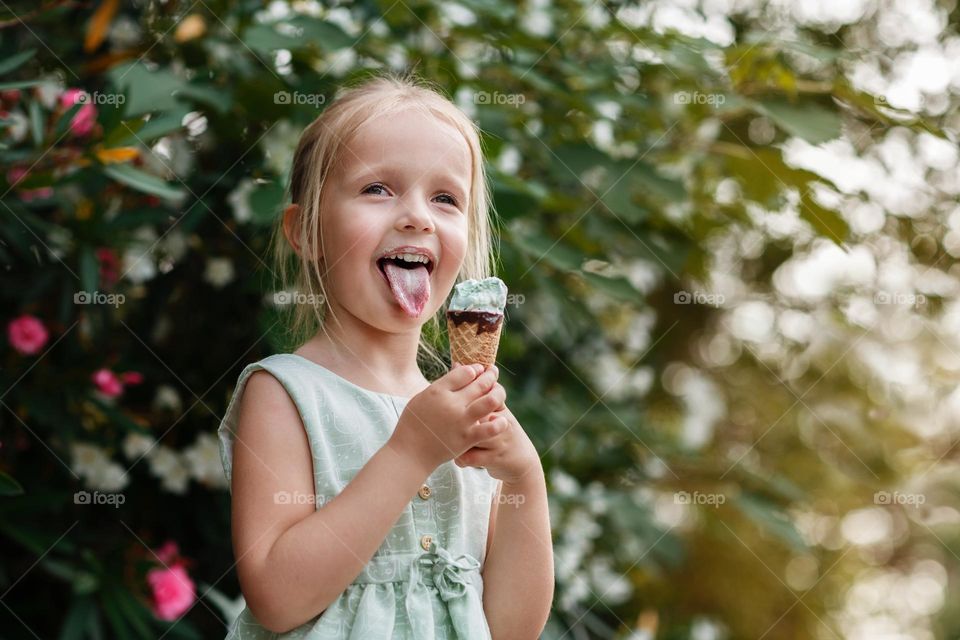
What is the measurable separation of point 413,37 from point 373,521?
56.8 inches

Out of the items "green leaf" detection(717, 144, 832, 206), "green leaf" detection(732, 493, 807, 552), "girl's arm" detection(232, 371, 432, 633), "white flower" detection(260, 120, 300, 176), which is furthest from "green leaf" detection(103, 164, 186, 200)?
"green leaf" detection(732, 493, 807, 552)

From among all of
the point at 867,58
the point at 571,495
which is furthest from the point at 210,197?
the point at 867,58

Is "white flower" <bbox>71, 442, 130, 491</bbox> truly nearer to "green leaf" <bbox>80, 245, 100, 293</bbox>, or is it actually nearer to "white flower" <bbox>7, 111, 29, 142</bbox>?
"green leaf" <bbox>80, 245, 100, 293</bbox>

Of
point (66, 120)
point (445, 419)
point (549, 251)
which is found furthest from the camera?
point (549, 251)

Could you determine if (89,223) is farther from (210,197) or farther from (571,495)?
(571,495)

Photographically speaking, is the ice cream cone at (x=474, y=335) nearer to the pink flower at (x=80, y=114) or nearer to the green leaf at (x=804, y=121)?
the green leaf at (x=804, y=121)

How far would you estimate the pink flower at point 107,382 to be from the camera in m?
2.21

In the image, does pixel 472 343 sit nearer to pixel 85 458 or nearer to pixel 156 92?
pixel 156 92

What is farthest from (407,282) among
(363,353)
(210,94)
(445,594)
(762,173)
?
(762,173)

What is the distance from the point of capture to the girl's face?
104 cm

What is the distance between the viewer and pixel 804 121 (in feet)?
5.97

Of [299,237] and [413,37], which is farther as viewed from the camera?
[413,37]

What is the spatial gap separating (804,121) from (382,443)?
115 cm

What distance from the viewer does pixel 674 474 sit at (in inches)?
113
